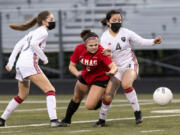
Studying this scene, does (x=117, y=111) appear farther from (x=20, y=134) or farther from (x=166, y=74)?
(x=166, y=74)

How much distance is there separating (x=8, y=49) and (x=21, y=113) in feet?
41.0

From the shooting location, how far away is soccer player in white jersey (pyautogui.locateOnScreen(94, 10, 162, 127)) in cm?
1118

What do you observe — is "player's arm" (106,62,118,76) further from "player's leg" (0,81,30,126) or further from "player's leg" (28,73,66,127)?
"player's leg" (0,81,30,126)

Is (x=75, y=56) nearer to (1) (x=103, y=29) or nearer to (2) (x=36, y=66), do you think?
(2) (x=36, y=66)

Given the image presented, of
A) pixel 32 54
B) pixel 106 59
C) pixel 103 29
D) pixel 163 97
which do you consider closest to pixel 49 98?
pixel 32 54

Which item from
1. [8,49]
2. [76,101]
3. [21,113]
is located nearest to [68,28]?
[8,49]

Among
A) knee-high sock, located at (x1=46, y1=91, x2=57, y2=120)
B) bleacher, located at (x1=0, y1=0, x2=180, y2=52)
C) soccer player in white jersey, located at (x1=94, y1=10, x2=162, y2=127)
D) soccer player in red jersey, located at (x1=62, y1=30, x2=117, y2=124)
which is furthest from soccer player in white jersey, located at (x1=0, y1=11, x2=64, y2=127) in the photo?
bleacher, located at (x1=0, y1=0, x2=180, y2=52)

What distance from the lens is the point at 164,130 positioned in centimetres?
1002

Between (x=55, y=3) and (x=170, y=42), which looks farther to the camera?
(x=55, y=3)

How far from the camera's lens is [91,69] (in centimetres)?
1105

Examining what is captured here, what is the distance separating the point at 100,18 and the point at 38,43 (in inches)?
605

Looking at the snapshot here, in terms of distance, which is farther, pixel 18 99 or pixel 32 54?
pixel 18 99

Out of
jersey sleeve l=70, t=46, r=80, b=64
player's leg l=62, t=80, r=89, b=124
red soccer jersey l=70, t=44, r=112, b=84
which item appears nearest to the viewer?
red soccer jersey l=70, t=44, r=112, b=84

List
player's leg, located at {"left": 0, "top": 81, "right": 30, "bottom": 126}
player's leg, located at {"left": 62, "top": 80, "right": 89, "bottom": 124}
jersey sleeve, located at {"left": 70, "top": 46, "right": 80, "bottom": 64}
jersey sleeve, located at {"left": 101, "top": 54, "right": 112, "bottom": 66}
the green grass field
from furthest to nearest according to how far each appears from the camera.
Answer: player's leg, located at {"left": 0, "top": 81, "right": 30, "bottom": 126}, player's leg, located at {"left": 62, "top": 80, "right": 89, "bottom": 124}, jersey sleeve, located at {"left": 70, "top": 46, "right": 80, "bottom": 64}, jersey sleeve, located at {"left": 101, "top": 54, "right": 112, "bottom": 66}, the green grass field
